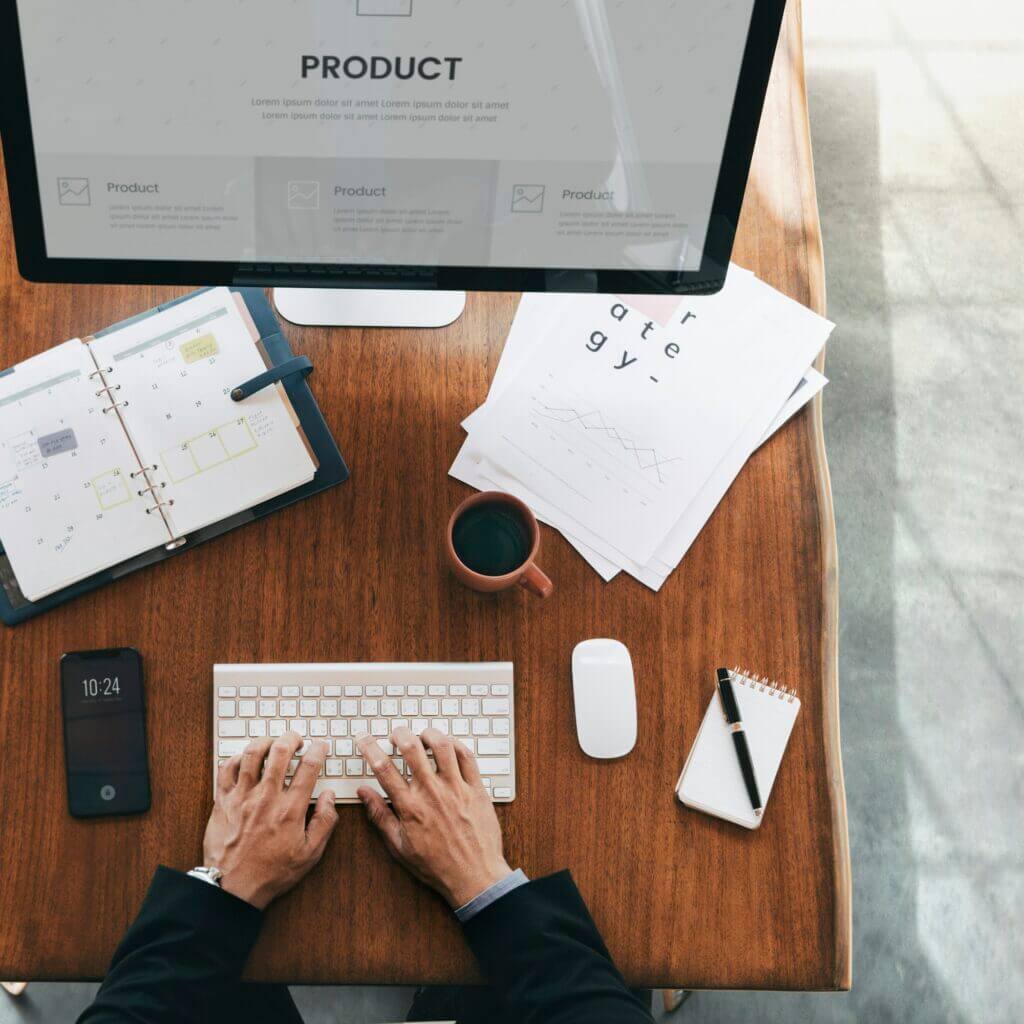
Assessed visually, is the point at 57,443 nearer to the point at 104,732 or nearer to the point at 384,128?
the point at 104,732

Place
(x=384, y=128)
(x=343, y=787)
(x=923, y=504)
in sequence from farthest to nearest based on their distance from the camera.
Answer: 1. (x=923, y=504)
2. (x=343, y=787)
3. (x=384, y=128)

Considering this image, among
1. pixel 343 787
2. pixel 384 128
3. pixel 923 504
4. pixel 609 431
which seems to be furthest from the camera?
pixel 923 504

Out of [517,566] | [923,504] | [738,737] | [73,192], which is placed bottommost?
[923,504]

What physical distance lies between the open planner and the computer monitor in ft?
0.49

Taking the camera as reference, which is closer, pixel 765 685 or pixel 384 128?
pixel 384 128

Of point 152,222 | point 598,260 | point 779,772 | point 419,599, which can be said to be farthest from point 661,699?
point 152,222

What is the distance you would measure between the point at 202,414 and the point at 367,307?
21 centimetres

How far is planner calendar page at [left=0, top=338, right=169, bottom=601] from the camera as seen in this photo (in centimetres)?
92

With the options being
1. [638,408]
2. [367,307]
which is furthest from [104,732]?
[638,408]

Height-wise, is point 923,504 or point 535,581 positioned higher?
point 535,581

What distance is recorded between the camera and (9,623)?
0.92m

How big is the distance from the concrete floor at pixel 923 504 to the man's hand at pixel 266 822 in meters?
0.81

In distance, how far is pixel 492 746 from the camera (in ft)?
2.98

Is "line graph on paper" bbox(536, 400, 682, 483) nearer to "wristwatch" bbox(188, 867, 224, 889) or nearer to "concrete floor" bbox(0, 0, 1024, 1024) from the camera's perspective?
"wristwatch" bbox(188, 867, 224, 889)
